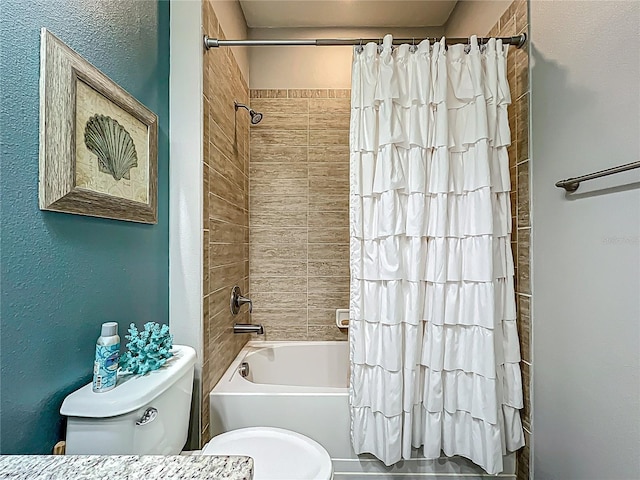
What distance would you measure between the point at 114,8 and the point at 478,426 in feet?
6.57

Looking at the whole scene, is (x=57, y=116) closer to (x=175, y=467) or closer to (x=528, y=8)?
(x=175, y=467)

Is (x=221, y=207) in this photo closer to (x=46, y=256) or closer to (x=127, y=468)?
(x=46, y=256)

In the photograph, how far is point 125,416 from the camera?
35.0 inches

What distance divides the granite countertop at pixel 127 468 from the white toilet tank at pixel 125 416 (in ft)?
0.78

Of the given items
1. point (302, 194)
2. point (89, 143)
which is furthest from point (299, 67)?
point (89, 143)

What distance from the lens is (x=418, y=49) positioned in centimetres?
156

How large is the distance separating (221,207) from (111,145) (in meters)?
0.81

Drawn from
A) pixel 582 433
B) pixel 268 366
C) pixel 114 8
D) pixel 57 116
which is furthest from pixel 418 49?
pixel 268 366

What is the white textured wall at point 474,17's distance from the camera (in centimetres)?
184

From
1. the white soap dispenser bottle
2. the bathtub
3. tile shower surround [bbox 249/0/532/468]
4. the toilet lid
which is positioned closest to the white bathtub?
the bathtub

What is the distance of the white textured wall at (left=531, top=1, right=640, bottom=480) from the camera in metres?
1.04

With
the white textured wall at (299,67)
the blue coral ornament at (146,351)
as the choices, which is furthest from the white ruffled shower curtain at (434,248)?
the white textured wall at (299,67)

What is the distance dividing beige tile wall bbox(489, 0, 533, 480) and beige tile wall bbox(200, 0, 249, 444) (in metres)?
1.40

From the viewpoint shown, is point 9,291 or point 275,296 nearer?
point 9,291
